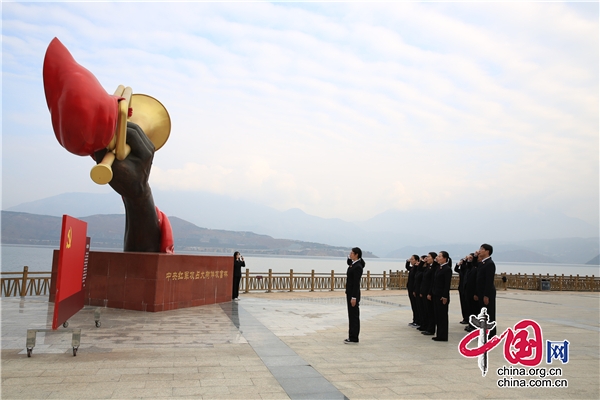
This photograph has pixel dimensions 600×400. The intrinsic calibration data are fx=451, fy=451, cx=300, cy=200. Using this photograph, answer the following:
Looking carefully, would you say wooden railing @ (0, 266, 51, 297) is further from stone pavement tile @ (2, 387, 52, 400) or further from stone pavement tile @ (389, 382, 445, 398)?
stone pavement tile @ (389, 382, 445, 398)

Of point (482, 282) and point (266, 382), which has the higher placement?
point (482, 282)

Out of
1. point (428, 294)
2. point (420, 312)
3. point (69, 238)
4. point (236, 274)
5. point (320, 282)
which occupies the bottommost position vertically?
point (320, 282)

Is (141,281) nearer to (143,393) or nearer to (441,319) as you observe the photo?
(143,393)

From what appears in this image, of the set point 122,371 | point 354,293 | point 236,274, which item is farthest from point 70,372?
point 236,274

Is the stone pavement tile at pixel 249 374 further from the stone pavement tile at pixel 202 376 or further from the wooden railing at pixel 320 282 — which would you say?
the wooden railing at pixel 320 282

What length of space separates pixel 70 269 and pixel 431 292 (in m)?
5.98

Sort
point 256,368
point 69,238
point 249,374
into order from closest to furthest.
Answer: point 249,374 < point 256,368 < point 69,238

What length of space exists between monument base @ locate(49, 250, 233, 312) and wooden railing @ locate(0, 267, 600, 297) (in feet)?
9.43

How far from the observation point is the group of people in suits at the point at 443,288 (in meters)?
7.77

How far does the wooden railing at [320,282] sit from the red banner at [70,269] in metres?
7.06

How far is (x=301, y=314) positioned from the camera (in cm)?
1089

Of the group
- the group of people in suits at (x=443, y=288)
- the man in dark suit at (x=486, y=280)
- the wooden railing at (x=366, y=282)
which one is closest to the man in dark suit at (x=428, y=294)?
the group of people in suits at (x=443, y=288)

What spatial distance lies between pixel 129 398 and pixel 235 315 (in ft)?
19.8

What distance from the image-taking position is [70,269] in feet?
20.9
